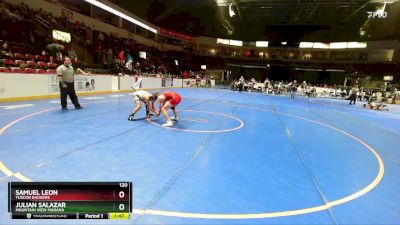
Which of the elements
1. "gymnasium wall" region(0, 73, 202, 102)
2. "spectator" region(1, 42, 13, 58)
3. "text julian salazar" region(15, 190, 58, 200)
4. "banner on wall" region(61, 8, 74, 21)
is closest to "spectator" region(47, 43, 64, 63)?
"spectator" region(1, 42, 13, 58)

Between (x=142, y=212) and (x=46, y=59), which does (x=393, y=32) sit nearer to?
(x=46, y=59)

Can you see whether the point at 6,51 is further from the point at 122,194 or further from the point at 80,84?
the point at 122,194

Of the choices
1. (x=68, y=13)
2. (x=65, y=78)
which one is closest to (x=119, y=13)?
(x=68, y=13)

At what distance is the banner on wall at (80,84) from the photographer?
1356 centimetres

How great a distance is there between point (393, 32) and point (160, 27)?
1516 inches

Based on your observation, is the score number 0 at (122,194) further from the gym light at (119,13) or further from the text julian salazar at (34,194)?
the gym light at (119,13)

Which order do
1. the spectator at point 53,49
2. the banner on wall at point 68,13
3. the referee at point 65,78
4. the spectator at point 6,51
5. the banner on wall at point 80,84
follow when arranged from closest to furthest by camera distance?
1. the referee at point 65,78
2. the banner on wall at point 80,84
3. the spectator at point 6,51
4. the spectator at point 53,49
5. the banner on wall at point 68,13

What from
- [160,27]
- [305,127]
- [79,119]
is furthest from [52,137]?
[160,27]

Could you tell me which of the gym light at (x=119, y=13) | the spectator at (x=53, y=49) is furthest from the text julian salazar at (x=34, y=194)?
the gym light at (x=119, y=13)

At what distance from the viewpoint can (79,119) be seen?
842 centimetres
